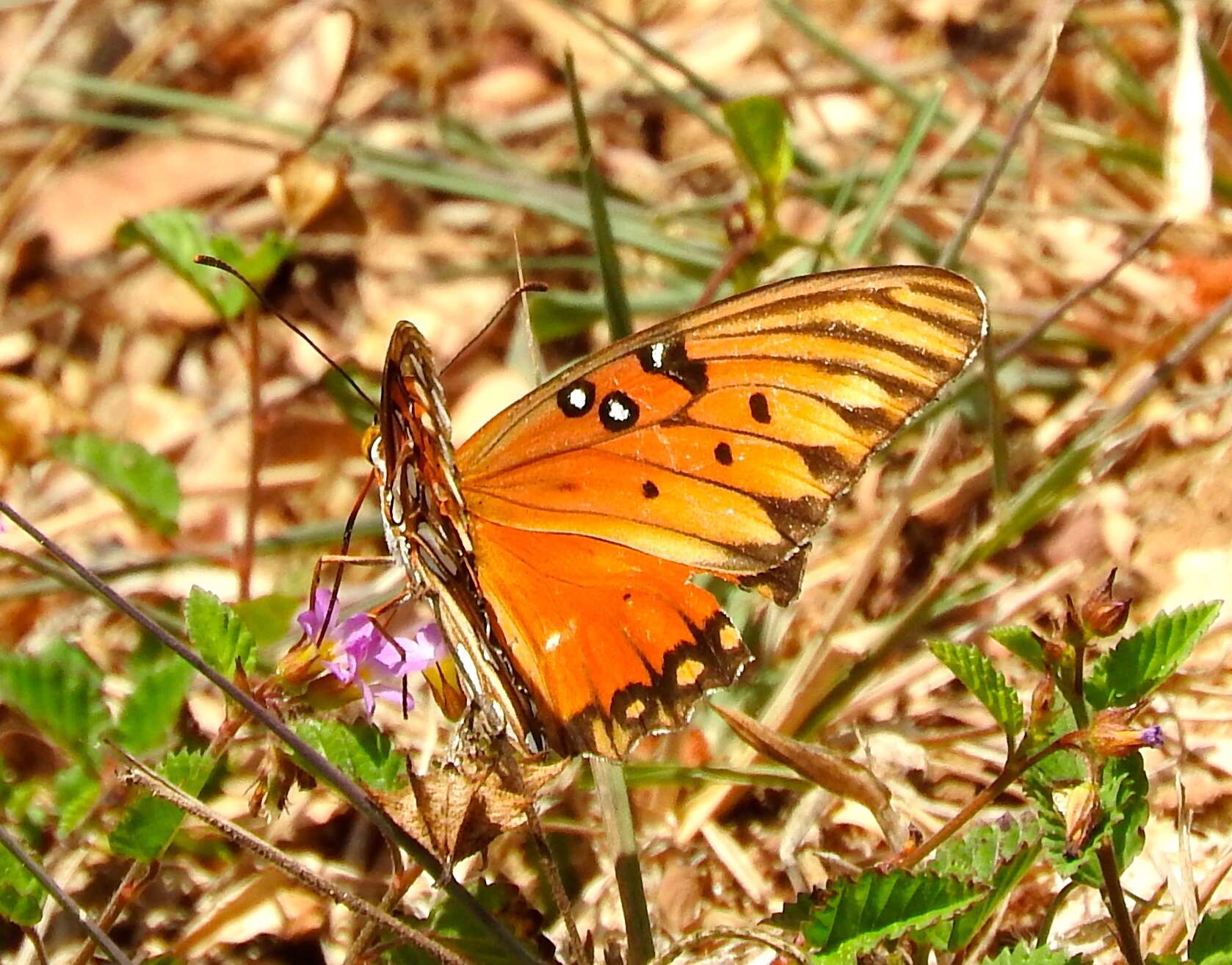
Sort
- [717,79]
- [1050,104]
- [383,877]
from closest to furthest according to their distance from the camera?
1. [383,877]
2. [1050,104]
3. [717,79]

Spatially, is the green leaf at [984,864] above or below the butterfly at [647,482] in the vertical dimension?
below

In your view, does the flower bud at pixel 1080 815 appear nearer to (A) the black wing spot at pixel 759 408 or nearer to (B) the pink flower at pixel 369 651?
(A) the black wing spot at pixel 759 408

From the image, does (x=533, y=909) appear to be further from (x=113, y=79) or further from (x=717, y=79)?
(x=113, y=79)

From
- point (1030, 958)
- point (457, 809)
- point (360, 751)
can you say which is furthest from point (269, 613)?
point (1030, 958)

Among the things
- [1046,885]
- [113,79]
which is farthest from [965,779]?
[113,79]

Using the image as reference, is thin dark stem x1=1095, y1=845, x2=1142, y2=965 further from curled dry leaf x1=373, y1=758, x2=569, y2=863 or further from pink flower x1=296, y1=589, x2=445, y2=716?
pink flower x1=296, y1=589, x2=445, y2=716

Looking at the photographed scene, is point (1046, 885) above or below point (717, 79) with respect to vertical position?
below

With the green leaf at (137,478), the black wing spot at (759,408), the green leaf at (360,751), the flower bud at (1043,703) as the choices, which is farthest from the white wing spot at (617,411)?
the green leaf at (137,478)
